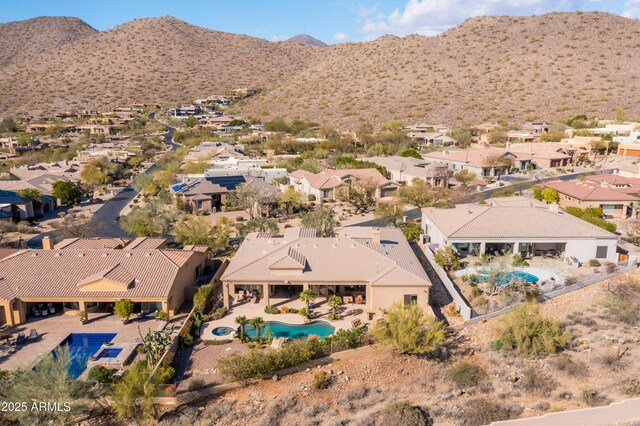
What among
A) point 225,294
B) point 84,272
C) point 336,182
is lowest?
point 225,294

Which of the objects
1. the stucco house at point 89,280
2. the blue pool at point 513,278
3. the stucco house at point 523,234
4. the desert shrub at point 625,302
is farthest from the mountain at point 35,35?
the desert shrub at point 625,302

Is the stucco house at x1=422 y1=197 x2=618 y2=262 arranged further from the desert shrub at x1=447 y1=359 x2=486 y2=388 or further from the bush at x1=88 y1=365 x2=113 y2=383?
the bush at x1=88 y1=365 x2=113 y2=383

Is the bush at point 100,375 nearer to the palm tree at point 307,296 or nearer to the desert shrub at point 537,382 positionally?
the palm tree at point 307,296

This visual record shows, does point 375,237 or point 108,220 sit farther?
point 108,220

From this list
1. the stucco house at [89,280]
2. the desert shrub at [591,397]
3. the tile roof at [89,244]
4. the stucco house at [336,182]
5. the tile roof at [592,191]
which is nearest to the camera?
the desert shrub at [591,397]

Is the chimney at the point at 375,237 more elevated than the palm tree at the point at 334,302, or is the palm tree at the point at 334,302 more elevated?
the chimney at the point at 375,237

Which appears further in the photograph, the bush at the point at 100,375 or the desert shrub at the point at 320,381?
the desert shrub at the point at 320,381

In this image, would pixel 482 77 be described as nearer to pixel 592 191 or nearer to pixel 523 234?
pixel 592 191

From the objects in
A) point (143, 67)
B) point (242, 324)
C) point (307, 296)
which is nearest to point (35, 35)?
point (143, 67)
